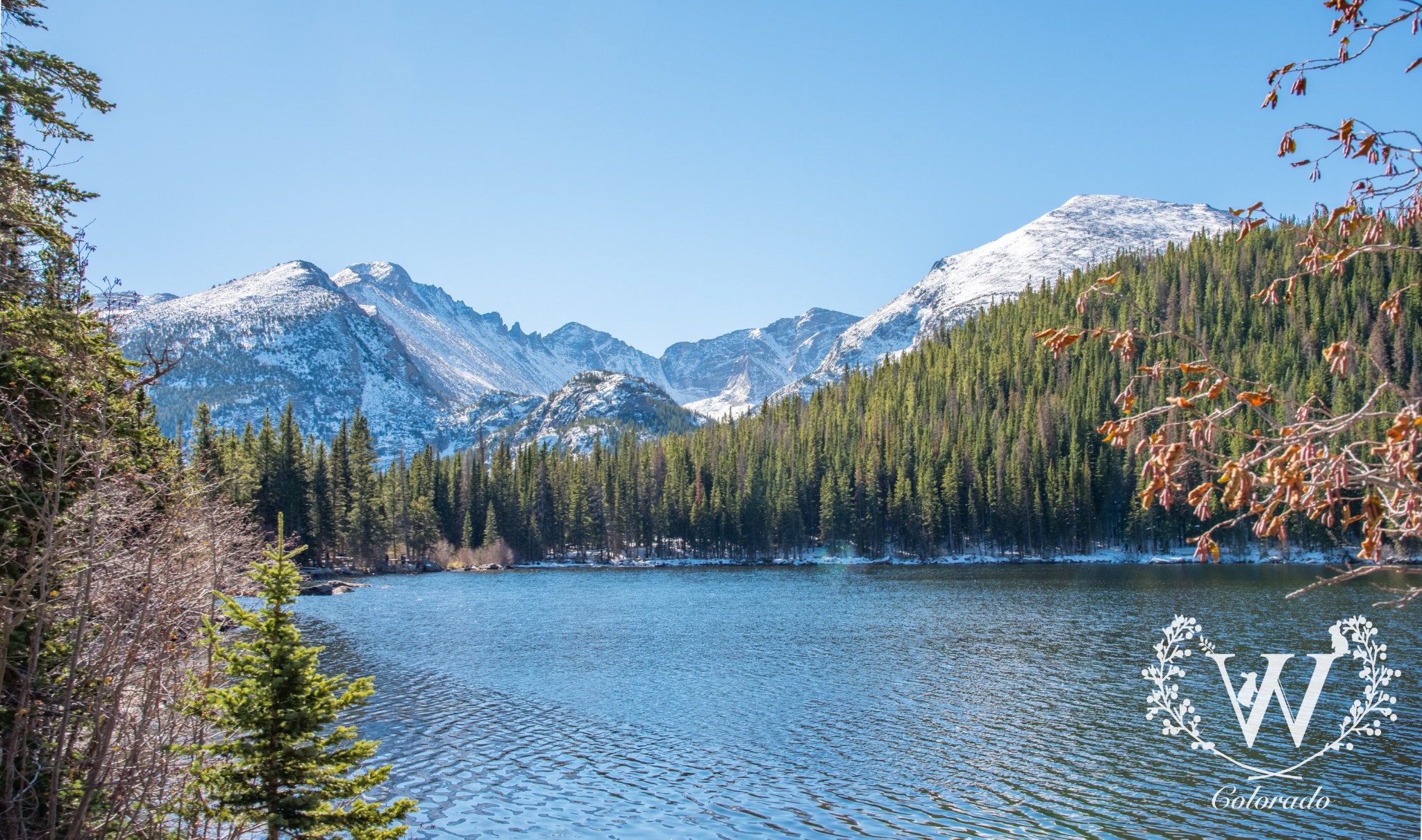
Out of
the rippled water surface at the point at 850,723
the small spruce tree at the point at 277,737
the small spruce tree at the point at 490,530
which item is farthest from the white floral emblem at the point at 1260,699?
the small spruce tree at the point at 490,530

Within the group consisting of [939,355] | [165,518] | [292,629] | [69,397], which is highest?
[939,355]

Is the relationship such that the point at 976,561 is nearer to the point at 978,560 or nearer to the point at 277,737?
the point at 978,560

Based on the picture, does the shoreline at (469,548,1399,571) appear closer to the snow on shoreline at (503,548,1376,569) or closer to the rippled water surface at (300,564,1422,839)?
the snow on shoreline at (503,548,1376,569)

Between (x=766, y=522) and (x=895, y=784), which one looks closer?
(x=895, y=784)

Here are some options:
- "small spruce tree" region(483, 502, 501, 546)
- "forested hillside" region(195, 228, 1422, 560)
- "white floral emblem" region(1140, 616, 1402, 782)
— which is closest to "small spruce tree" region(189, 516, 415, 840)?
"white floral emblem" region(1140, 616, 1402, 782)

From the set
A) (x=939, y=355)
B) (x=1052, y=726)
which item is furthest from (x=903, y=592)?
(x=939, y=355)

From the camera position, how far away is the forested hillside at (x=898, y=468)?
4648 inches

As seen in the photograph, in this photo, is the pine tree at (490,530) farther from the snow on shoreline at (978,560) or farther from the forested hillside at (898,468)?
the snow on shoreline at (978,560)

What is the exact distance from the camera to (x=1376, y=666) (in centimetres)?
3706

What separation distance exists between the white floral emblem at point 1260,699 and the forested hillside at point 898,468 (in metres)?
75.7

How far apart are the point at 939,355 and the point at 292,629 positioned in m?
177

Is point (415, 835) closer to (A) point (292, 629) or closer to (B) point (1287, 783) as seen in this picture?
(A) point (292, 629)

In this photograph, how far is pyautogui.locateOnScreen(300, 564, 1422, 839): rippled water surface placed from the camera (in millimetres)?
22453

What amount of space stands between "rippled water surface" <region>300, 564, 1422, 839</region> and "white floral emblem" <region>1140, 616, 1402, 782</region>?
21.4 inches
